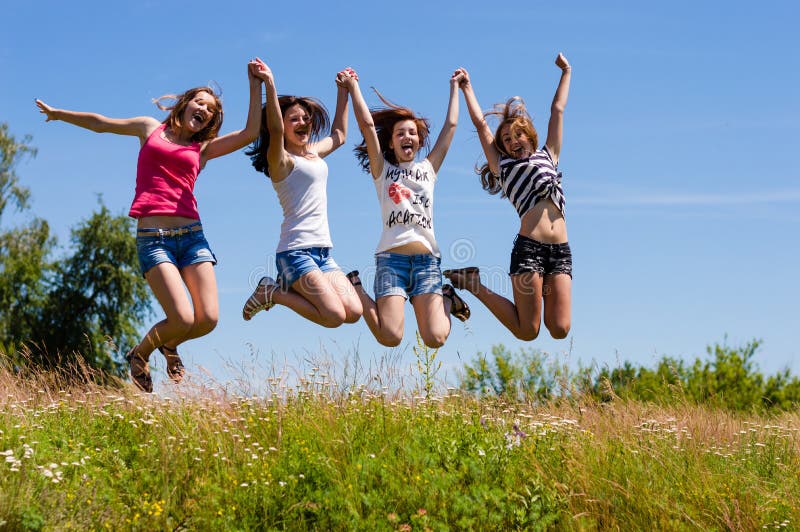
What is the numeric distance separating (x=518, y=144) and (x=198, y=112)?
3.75m

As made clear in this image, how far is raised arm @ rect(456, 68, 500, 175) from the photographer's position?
392 inches

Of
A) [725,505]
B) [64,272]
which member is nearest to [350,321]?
[725,505]

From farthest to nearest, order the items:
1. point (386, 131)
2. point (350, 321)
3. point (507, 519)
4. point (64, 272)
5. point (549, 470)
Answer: point (64, 272) → point (386, 131) → point (350, 321) → point (549, 470) → point (507, 519)

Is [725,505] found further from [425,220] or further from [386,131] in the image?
[386,131]

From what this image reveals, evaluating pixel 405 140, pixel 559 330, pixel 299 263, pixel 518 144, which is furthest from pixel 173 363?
pixel 518 144

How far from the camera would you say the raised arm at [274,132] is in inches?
354

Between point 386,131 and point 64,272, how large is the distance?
2385cm

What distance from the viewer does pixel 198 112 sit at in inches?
361

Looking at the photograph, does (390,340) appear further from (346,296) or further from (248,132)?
(248,132)

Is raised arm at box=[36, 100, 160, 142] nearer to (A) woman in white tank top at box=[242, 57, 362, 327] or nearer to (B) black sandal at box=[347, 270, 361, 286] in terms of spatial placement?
(A) woman in white tank top at box=[242, 57, 362, 327]

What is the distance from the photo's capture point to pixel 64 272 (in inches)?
1201

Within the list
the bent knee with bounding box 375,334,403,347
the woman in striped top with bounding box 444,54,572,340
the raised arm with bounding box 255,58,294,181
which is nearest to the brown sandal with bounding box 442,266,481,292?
the woman in striped top with bounding box 444,54,572,340

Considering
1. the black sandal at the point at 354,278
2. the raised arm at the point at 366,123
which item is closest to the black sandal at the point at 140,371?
the black sandal at the point at 354,278

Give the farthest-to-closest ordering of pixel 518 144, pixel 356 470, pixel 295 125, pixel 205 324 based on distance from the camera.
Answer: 1. pixel 518 144
2. pixel 295 125
3. pixel 205 324
4. pixel 356 470
